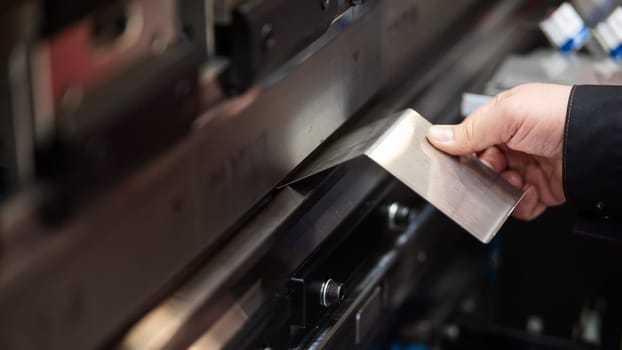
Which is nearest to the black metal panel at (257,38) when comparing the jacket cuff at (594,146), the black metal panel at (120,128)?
the black metal panel at (120,128)

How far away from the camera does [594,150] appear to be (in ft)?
3.10

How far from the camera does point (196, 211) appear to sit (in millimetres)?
659

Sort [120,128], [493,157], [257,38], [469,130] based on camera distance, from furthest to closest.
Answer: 1. [493,157]
2. [469,130]
3. [257,38]
4. [120,128]

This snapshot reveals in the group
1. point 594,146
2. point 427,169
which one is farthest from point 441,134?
point 594,146

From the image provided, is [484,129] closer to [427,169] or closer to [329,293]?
[427,169]

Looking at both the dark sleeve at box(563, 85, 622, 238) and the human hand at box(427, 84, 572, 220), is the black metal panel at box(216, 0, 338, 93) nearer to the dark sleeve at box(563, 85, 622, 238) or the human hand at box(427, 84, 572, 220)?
the human hand at box(427, 84, 572, 220)

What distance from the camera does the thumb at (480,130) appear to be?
89 cm

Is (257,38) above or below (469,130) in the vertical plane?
above

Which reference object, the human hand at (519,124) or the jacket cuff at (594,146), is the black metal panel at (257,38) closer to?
the human hand at (519,124)

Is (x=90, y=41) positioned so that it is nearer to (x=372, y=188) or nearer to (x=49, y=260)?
(x=49, y=260)

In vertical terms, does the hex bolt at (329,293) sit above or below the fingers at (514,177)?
above

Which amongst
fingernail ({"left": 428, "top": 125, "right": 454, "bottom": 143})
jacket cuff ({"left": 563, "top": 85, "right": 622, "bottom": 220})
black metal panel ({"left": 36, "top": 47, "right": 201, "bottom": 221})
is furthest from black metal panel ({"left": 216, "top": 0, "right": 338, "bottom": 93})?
jacket cuff ({"left": 563, "top": 85, "right": 622, "bottom": 220})

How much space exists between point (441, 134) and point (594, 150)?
0.18m

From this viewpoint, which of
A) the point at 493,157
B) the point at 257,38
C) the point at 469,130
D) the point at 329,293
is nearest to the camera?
the point at 257,38
